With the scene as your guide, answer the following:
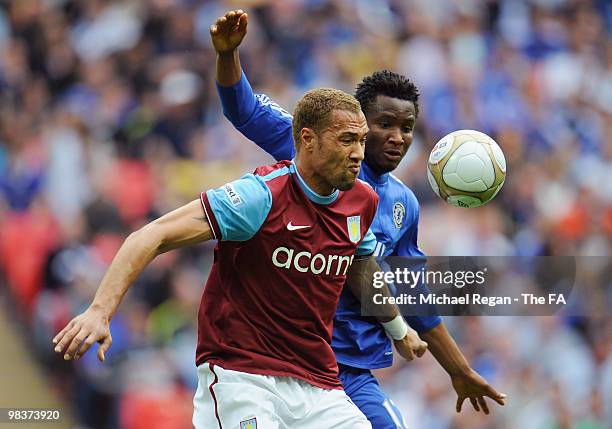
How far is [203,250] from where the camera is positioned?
9.29 m

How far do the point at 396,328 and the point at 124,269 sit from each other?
166 cm

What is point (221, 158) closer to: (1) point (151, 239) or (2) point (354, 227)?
(2) point (354, 227)

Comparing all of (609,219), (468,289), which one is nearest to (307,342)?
(468,289)

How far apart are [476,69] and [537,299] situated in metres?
2.77

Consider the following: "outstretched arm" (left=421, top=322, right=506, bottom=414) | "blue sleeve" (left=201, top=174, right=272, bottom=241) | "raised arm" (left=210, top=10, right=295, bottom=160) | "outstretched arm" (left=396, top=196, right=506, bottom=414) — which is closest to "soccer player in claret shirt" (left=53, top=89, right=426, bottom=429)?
"blue sleeve" (left=201, top=174, right=272, bottom=241)

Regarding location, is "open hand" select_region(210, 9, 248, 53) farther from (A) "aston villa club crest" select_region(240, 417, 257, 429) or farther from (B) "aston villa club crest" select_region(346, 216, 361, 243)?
(A) "aston villa club crest" select_region(240, 417, 257, 429)

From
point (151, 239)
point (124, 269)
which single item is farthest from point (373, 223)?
point (124, 269)

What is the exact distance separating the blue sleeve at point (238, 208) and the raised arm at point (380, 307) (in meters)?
0.76

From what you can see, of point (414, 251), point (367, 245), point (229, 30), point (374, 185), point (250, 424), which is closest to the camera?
point (250, 424)

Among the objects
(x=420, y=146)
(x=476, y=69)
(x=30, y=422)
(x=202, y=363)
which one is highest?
(x=476, y=69)

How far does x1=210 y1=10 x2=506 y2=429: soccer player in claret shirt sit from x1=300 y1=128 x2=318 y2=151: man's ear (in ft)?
2.47

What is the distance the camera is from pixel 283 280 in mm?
4383

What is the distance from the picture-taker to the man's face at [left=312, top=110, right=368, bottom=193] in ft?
14.4

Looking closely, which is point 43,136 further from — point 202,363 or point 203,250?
point 202,363
